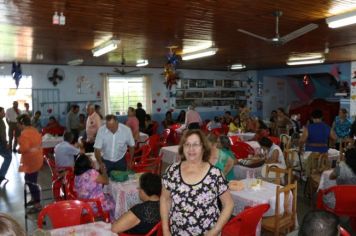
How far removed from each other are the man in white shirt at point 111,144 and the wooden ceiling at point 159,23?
150 cm

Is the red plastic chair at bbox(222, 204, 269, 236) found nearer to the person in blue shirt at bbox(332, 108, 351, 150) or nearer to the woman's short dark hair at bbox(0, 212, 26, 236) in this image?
the woman's short dark hair at bbox(0, 212, 26, 236)

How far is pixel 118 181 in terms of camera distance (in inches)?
177

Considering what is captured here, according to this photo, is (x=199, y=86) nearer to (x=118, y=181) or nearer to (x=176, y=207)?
(x=118, y=181)

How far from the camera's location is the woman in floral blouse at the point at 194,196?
7.96ft

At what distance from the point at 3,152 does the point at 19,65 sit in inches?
162

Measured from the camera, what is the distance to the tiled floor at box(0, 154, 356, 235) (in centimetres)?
508

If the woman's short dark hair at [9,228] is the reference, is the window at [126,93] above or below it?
above

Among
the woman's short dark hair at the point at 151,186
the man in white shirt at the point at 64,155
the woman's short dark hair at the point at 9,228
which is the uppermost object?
the woman's short dark hair at the point at 9,228

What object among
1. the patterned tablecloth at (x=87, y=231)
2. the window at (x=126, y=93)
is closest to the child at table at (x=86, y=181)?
the patterned tablecloth at (x=87, y=231)

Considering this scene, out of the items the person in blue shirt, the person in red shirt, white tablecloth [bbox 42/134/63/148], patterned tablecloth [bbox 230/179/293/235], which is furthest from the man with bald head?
the person in blue shirt

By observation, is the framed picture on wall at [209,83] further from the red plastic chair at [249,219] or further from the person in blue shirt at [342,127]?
the red plastic chair at [249,219]

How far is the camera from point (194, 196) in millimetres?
2426

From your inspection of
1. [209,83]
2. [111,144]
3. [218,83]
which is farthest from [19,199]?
[218,83]

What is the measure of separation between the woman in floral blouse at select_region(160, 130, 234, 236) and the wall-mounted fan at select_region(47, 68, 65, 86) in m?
9.75
